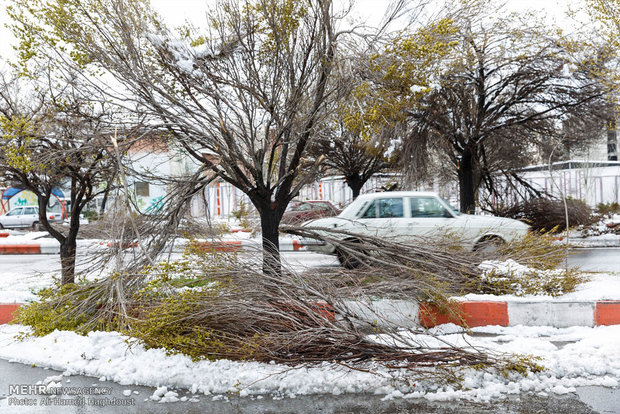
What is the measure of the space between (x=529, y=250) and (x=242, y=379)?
14.7 ft

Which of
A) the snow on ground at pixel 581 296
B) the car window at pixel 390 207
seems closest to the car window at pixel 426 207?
the car window at pixel 390 207

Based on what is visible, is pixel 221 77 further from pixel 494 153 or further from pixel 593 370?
pixel 494 153

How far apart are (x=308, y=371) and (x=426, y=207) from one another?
253 inches

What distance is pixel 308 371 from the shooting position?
409 cm

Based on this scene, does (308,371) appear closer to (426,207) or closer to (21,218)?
(426,207)

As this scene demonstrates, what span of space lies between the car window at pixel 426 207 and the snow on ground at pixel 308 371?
5087mm

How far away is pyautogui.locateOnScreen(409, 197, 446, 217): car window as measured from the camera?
9.91m

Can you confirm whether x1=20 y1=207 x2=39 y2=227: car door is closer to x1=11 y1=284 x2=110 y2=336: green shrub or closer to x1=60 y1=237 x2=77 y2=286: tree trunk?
x1=60 y1=237 x2=77 y2=286: tree trunk

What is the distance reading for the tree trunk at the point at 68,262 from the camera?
21.8 feet

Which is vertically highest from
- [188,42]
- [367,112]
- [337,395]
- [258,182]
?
[188,42]

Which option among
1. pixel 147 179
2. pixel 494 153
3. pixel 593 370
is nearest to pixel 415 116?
pixel 494 153

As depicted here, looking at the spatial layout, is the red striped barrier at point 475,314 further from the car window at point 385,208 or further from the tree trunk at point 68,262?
the tree trunk at point 68,262

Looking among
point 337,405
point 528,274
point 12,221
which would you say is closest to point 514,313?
point 528,274

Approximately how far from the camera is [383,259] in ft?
21.9
